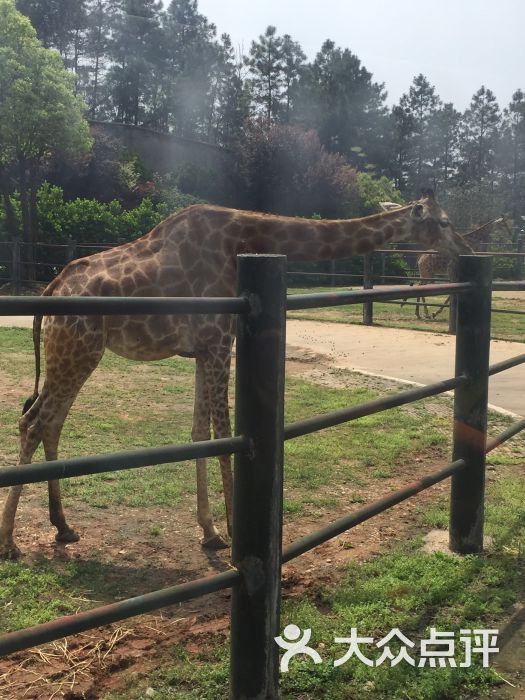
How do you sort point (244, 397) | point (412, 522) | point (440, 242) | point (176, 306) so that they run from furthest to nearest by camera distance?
1. point (440, 242)
2. point (412, 522)
3. point (244, 397)
4. point (176, 306)

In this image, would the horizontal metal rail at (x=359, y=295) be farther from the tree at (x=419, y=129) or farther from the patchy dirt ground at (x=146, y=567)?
the tree at (x=419, y=129)

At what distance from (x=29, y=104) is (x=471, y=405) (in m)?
Answer: 19.1

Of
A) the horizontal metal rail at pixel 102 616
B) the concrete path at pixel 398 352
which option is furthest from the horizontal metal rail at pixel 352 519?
the concrete path at pixel 398 352

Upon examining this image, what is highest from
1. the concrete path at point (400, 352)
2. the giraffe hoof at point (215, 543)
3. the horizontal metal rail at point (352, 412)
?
the horizontal metal rail at point (352, 412)

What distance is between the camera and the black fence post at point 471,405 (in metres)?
3.57

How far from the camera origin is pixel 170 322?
4.25 m

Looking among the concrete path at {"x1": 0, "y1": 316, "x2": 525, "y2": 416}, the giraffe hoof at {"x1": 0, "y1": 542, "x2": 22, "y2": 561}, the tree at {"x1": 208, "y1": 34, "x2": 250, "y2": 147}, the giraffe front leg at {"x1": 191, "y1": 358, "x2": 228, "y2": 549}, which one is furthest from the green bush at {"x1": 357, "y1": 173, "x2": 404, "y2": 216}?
the giraffe hoof at {"x1": 0, "y1": 542, "x2": 22, "y2": 561}

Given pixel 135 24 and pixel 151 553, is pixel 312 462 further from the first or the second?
pixel 135 24

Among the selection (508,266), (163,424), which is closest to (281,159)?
(508,266)

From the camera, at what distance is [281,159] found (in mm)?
29953

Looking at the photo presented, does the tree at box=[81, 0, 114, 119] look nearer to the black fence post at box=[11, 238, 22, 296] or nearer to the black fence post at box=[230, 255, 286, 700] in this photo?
the black fence post at box=[11, 238, 22, 296]

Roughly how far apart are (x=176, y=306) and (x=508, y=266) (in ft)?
83.9

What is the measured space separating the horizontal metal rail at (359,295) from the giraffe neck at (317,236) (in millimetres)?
1272

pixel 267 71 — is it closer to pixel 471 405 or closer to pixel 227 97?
pixel 227 97
